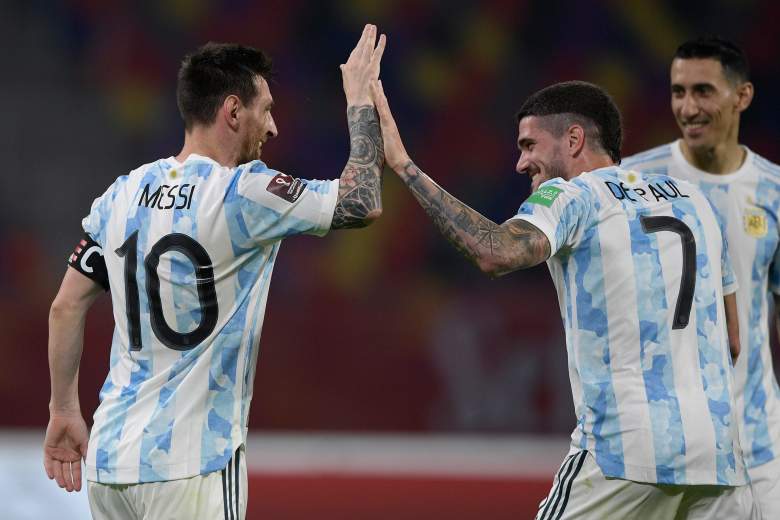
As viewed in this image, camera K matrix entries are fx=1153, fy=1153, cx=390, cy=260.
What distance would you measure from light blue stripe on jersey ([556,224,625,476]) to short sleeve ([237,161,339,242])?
0.68 m

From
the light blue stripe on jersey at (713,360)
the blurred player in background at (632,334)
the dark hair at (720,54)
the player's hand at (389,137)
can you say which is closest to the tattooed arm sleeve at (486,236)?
the blurred player in background at (632,334)

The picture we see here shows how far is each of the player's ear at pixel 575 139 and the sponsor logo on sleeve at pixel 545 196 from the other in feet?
0.84

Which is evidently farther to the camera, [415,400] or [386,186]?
[386,186]

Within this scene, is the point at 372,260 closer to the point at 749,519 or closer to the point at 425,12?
the point at 425,12

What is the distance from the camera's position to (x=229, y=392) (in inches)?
118

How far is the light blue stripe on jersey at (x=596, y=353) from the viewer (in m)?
2.99

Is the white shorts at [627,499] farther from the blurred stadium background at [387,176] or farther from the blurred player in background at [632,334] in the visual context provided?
the blurred stadium background at [387,176]

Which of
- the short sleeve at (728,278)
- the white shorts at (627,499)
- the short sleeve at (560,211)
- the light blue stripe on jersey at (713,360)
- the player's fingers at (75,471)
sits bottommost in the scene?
the white shorts at (627,499)

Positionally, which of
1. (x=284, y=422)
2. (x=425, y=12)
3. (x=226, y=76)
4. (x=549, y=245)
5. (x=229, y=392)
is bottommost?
(x=284, y=422)

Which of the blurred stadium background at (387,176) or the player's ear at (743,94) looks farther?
the blurred stadium background at (387,176)

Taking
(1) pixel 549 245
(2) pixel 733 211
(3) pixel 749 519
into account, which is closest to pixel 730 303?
(2) pixel 733 211

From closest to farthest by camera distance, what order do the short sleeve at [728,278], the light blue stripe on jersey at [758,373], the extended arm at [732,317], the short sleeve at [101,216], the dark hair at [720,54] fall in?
1. the short sleeve at [101,216]
2. the short sleeve at [728,278]
3. the extended arm at [732,317]
4. the light blue stripe on jersey at [758,373]
5. the dark hair at [720,54]

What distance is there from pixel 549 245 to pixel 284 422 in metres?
5.36

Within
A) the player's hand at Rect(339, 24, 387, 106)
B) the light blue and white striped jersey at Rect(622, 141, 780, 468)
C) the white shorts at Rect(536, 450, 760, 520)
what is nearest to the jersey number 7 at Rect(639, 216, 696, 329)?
the white shorts at Rect(536, 450, 760, 520)
